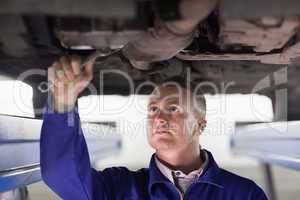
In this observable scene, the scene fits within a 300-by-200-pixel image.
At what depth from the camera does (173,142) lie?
1443mm

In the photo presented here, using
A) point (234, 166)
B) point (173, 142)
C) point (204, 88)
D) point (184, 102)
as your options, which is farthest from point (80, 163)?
point (234, 166)

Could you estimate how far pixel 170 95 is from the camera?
1527 millimetres

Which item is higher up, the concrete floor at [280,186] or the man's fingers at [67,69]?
the man's fingers at [67,69]

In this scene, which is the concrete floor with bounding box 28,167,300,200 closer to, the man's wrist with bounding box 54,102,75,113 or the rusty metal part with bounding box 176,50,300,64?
the man's wrist with bounding box 54,102,75,113

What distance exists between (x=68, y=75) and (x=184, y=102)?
0.50m

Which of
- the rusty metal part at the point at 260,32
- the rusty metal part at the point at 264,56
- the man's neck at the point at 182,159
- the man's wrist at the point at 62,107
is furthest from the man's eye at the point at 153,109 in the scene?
the rusty metal part at the point at 260,32

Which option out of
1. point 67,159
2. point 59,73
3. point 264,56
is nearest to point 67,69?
point 59,73

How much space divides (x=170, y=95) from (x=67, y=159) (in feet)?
1.36

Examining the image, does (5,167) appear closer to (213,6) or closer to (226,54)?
(226,54)

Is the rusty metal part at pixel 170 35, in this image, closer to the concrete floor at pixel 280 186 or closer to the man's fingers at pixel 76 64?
the man's fingers at pixel 76 64

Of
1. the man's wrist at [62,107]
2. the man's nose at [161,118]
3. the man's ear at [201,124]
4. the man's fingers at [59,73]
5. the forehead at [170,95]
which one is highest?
the man's fingers at [59,73]

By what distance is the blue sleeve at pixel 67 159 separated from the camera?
4.16ft

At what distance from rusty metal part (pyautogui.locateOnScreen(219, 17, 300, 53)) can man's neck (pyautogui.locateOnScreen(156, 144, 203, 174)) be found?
0.49 metres

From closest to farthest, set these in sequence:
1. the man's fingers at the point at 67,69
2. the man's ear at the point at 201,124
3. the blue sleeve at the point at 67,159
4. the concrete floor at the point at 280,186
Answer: the man's fingers at the point at 67,69 < the blue sleeve at the point at 67,159 < the man's ear at the point at 201,124 < the concrete floor at the point at 280,186
